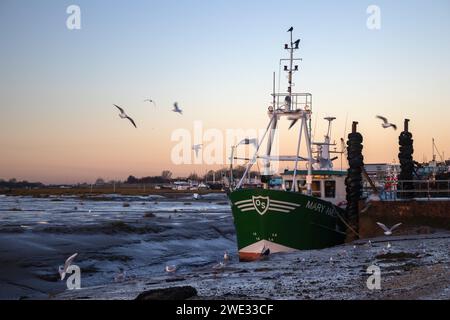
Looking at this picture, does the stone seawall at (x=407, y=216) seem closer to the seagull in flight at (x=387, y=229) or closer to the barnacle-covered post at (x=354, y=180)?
the barnacle-covered post at (x=354, y=180)

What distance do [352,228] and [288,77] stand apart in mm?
7708

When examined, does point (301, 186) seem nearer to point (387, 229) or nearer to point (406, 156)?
point (387, 229)

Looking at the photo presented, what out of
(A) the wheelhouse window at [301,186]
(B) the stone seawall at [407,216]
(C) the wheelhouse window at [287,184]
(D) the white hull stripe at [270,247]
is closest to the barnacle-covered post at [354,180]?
(B) the stone seawall at [407,216]

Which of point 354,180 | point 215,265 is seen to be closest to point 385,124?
point 354,180

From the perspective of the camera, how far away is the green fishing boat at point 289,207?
2456 centimetres

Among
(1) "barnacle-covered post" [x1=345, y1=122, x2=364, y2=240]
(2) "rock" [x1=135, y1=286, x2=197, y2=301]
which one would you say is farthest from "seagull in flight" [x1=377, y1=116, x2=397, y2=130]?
(2) "rock" [x1=135, y1=286, x2=197, y2=301]

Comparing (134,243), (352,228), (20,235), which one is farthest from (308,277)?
(20,235)

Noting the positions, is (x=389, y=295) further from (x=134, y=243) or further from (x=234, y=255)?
(x=134, y=243)

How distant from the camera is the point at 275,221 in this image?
2455 centimetres

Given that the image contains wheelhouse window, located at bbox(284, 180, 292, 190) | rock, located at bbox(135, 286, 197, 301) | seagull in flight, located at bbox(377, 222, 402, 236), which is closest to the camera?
rock, located at bbox(135, 286, 197, 301)

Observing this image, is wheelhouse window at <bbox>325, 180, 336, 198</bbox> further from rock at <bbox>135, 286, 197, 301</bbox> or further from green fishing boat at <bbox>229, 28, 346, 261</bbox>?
rock at <bbox>135, 286, 197, 301</bbox>

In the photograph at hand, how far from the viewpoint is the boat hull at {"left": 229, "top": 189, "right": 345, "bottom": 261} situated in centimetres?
2447
